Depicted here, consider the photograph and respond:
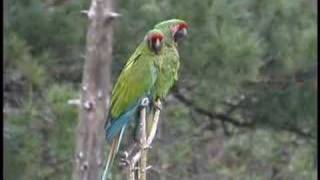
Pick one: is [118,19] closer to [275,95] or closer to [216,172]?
[275,95]

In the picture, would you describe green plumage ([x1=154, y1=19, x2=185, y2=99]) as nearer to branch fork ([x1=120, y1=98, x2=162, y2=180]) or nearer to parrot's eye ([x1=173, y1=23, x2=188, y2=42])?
parrot's eye ([x1=173, y1=23, x2=188, y2=42])

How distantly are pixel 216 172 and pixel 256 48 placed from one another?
5.53 ft

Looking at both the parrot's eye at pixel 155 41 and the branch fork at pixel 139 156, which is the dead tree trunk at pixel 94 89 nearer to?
the parrot's eye at pixel 155 41

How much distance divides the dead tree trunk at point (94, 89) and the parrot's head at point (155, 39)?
1094 mm

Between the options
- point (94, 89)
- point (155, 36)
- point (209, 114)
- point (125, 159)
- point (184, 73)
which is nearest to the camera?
point (125, 159)

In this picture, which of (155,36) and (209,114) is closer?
(155,36)

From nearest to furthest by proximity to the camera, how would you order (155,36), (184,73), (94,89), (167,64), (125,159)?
1. (125,159)
2. (155,36)
3. (167,64)
4. (94,89)
5. (184,73)

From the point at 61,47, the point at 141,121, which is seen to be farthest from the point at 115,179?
the point at 141,121

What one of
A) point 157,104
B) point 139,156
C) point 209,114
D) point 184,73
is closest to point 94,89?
point 184,73

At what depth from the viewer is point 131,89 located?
3256 mm

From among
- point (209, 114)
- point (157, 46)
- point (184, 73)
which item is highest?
point (157, 46)

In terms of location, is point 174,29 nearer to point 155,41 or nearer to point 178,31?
point 178,31

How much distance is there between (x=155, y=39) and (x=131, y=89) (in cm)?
15

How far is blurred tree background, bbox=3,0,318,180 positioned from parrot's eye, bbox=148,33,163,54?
177 centimetres
